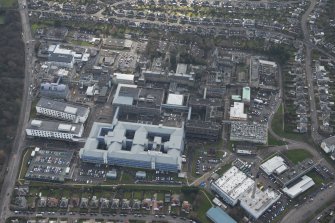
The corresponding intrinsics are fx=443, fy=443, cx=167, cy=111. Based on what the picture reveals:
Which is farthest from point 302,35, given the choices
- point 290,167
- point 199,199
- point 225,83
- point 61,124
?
point 61,124

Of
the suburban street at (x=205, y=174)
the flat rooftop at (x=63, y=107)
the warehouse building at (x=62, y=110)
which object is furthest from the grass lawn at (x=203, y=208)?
the flat rooftop at (x=63, y=107)

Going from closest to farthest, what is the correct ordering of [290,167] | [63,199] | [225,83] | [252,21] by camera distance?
[63,199] < [290,167] < [225,83] < [252,21]

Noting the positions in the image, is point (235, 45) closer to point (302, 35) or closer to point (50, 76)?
point (302, 35)

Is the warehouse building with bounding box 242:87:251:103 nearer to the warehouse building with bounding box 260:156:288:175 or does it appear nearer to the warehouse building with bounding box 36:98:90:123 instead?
the warehouse building with bounding box 260:156:288:175

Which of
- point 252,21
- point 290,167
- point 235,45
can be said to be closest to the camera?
point 290,167

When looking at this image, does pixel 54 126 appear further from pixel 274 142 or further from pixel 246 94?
pixel 274 142

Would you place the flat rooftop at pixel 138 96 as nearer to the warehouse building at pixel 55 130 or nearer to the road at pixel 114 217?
the warehouse building at pixel 55 130

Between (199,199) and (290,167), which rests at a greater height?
(290,167)

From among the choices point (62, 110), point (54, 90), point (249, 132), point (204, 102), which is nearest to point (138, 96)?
point (204, 102)
